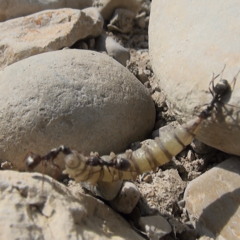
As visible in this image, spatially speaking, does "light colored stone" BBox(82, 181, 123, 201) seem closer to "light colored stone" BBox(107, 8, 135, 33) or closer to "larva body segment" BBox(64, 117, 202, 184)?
"larva body segment" BBox(64, 117, 202, 184)

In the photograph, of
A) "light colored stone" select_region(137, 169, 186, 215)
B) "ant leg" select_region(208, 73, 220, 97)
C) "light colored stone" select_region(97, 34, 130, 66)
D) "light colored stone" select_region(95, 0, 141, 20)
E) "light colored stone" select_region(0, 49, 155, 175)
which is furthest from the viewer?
"light colored stone" select_region(95, 0, 141, 20)

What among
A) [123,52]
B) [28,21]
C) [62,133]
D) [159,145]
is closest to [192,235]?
[159,145]

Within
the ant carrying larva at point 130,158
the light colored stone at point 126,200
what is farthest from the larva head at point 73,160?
the light colored stone at point 126,200

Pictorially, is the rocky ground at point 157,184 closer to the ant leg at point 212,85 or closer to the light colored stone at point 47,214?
the light colored stone at point 47,214

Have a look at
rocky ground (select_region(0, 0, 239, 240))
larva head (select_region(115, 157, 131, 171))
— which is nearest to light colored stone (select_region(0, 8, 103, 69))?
rocky ground (select_region(0, 0, 239, 240))

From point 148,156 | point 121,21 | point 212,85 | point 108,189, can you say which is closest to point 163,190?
point 148,156

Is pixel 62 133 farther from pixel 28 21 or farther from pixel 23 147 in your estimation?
pixel 28 21
